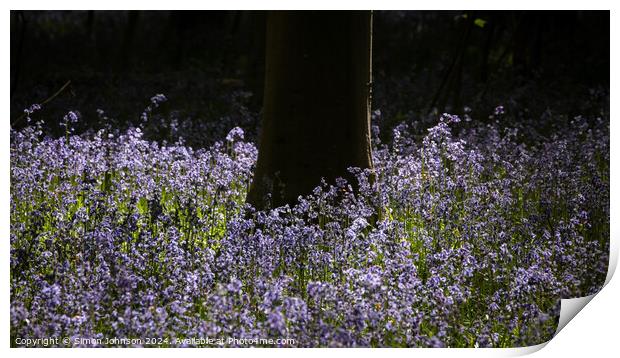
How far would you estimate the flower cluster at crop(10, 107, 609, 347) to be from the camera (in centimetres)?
396

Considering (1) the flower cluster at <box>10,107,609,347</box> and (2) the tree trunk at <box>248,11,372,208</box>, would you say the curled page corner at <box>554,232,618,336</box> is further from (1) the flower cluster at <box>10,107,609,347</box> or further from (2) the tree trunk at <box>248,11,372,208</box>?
(2) the tree trunk at <box>248,11,372,208</box>

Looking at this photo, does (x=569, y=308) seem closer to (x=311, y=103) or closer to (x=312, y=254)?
(x=312, y=254)

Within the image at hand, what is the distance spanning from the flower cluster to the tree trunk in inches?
6.4

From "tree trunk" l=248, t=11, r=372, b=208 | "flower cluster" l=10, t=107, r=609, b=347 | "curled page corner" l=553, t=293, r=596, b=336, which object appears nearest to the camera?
"flower cluster" l=10, t=107, r=609, b=347

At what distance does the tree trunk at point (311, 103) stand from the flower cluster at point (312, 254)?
162 millimetres

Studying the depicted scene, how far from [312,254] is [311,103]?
1.17 metres

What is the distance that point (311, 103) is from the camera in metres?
5.42

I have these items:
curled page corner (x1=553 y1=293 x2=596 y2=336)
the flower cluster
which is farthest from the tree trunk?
curled page corner (x1=553 y1=293 x2=596 y2=336)

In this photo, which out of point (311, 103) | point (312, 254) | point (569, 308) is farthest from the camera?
point (311, 103)

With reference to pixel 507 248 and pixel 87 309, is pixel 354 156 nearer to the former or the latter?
pixel 507 248

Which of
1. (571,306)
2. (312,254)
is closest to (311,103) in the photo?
(312,254)

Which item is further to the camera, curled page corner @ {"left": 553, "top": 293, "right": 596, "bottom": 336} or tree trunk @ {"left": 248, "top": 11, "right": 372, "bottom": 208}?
tree trunk @ {"left": 248, "top": 11, "right": 372, "bottom": 208}

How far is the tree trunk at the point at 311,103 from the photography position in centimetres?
543

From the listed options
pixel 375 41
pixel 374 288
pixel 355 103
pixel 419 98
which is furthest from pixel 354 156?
pixel 375 41
